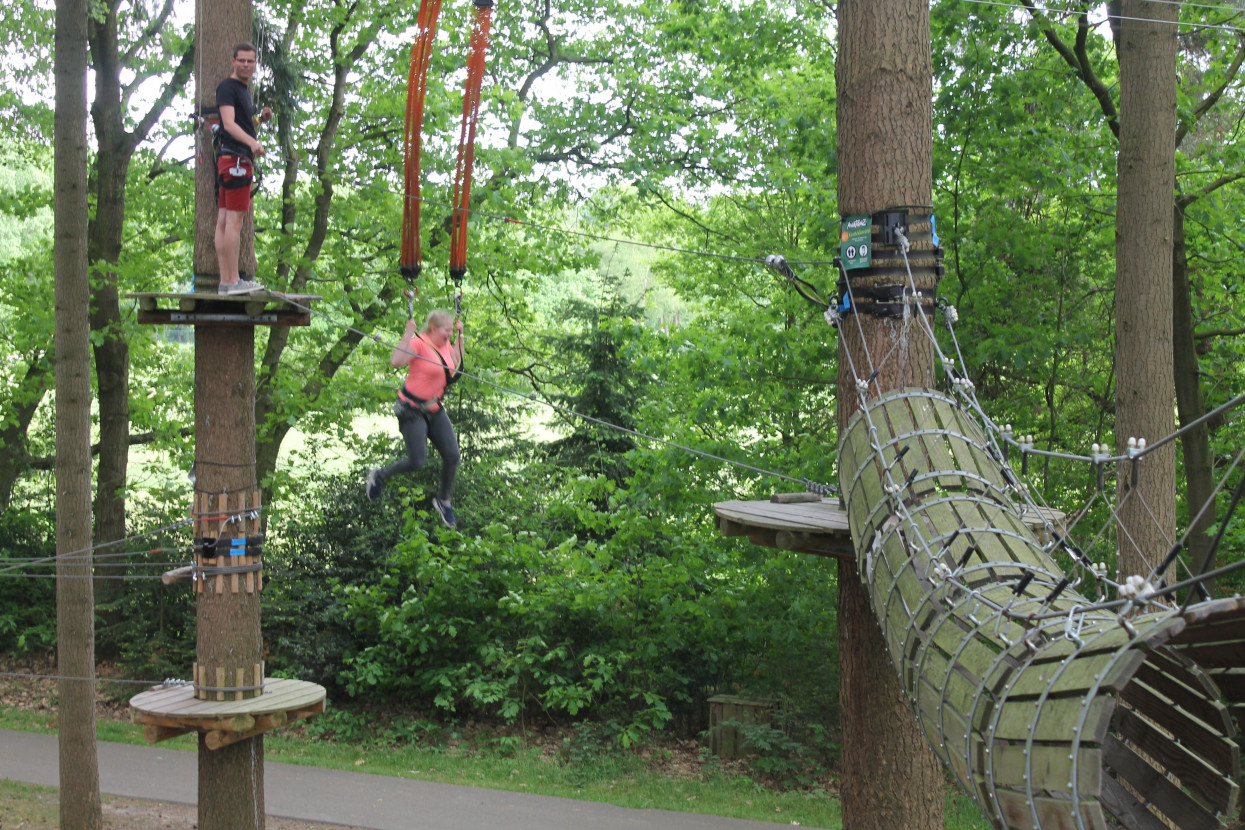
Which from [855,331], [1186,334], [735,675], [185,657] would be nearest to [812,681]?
[735,675]

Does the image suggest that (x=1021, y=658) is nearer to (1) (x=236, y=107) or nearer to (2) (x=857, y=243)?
(2) (x=857, y=243)

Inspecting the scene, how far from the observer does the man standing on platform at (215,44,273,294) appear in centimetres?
530

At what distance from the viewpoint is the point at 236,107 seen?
5.33 m

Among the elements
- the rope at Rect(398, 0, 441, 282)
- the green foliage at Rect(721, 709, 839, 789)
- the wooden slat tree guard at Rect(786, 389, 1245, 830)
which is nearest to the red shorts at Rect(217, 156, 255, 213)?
the rope at Rect(398, 0, 441, 282)

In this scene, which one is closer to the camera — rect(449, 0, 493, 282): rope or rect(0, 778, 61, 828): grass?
rect(449, 0, 493, 282): rope

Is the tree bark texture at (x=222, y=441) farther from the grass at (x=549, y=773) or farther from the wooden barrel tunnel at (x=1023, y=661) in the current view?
the grass at (x=549, y=773)

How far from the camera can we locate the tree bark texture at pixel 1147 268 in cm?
723

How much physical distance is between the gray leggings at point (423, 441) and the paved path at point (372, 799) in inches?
145

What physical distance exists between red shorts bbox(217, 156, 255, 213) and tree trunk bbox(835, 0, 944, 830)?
307cm

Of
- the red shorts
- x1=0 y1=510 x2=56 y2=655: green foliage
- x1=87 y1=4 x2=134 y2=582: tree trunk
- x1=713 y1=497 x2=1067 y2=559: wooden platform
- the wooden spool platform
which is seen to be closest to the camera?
x1=713 y1=497 x2=1067 y2=559: wooden platform

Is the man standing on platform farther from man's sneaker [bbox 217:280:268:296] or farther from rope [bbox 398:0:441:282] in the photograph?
rope [bbox 398:0:441:282]

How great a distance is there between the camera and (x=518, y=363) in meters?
15.0

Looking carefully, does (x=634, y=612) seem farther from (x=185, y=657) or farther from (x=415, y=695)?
(x=185, y=657)

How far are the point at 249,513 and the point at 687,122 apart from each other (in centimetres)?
874
